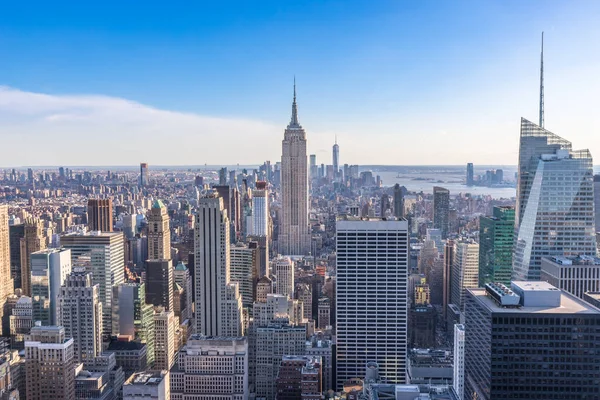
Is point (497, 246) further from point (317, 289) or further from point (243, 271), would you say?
point (243, 271)

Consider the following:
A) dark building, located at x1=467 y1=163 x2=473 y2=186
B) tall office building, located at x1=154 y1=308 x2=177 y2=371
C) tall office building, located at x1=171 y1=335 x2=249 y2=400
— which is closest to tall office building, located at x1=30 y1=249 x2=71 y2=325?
tall office building, located at x1=154 y1=308 x2=177 y2=371

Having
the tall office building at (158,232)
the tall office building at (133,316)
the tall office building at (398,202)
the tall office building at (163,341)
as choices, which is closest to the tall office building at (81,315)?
the tall office building at (133,316)

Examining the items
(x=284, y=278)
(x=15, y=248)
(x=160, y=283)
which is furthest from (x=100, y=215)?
(x=284, y=278)

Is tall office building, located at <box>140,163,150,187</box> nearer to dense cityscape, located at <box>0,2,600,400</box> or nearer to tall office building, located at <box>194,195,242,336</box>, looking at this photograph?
dense cityscape, located at <box>0,2,600,400</box>

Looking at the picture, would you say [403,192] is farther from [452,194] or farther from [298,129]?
[298,129]

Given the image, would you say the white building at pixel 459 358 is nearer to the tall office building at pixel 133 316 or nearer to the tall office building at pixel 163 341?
the tall office building at pixel 163 341

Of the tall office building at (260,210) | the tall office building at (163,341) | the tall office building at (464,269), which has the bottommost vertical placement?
the tall office building at (163,341)
